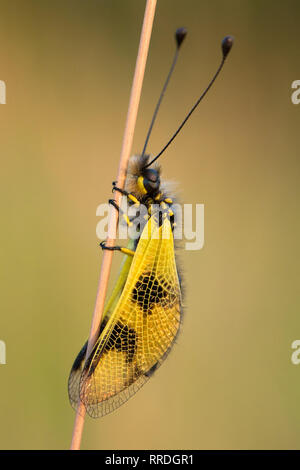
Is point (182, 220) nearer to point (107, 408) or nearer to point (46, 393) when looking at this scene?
point (107, 408)

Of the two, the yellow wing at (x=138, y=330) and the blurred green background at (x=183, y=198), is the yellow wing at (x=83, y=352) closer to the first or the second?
the yellow wing at (x=138, y=330)

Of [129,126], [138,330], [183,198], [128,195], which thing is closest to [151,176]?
[128,195]

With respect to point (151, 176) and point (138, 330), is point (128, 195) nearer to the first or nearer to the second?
point (151, 176)

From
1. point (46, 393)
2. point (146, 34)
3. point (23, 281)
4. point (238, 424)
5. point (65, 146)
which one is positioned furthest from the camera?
point (65, 146)

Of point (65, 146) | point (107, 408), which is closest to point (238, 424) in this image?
point (107, 408)

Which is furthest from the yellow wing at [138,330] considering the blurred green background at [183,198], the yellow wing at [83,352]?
the blurred green background at [183,198]

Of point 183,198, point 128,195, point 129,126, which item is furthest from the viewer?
Answer: point 183,198
